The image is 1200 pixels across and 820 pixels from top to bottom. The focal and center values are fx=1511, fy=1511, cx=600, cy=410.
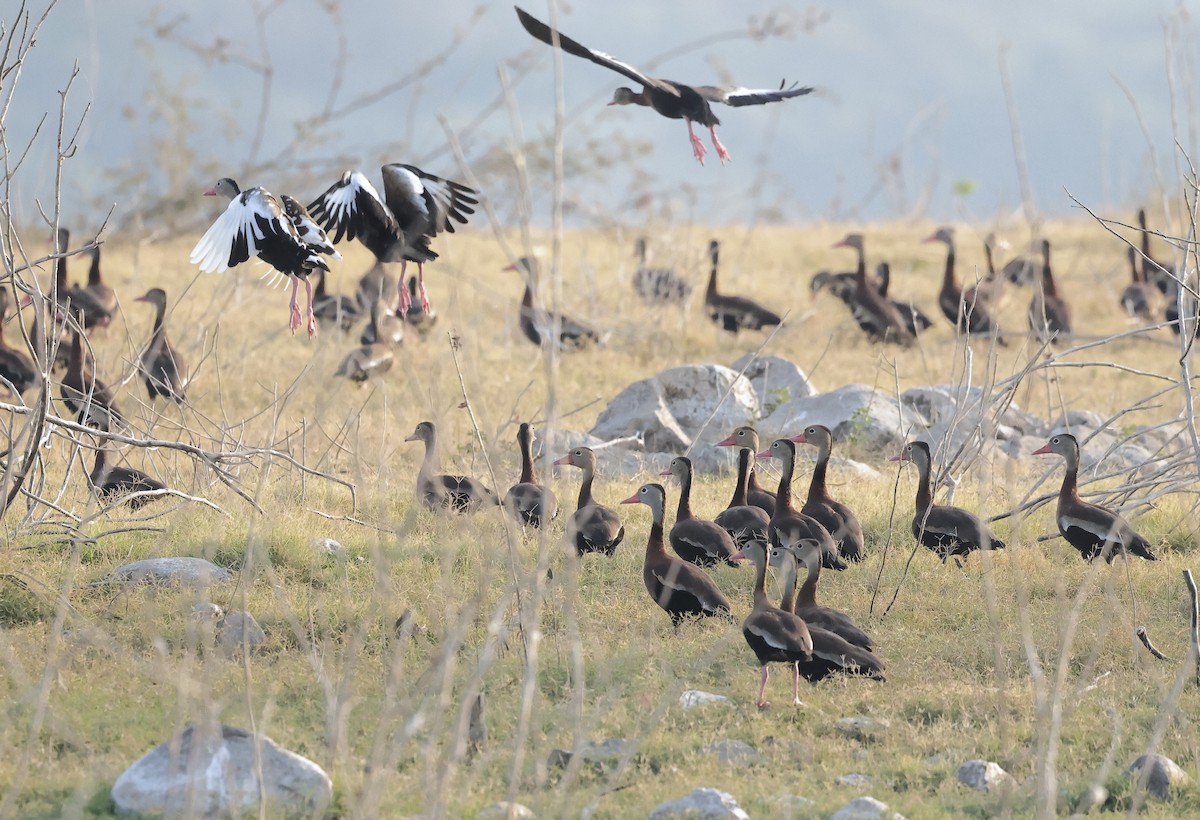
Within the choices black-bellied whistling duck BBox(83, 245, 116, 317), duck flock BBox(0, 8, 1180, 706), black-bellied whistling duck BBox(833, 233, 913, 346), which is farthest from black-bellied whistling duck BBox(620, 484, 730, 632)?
black-bellied whistling duck BBox(833, 233, 913, 346)

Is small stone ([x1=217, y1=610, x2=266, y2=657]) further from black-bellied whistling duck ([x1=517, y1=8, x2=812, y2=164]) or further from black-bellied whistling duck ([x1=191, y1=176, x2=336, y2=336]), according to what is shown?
black-bellied whistling duck ([x1=517, y1=8, x2=812, y2=164])

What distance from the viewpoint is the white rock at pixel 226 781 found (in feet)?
13.7

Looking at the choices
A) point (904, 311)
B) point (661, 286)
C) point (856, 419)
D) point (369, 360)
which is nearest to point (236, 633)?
point (856, 419)

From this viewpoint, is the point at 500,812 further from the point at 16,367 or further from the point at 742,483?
the point at 16,367

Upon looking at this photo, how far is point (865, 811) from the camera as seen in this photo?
4273mm

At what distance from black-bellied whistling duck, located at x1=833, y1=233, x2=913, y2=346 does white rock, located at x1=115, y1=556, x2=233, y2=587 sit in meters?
8.79

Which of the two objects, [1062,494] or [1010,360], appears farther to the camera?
[1010,360]

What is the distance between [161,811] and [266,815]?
1.05 ft

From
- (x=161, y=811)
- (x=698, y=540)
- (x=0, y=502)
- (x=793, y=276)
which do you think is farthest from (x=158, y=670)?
(x=793, y=276)

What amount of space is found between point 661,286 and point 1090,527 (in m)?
7.83

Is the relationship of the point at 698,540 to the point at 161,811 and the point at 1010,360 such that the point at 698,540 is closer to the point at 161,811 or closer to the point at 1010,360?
the point at 161,811

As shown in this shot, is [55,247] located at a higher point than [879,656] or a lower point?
higher

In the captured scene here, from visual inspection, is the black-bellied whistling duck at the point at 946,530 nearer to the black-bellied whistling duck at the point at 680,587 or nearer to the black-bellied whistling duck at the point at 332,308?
the black-bellied whistling duck at the point at 680,587

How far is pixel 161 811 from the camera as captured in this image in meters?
4.21
